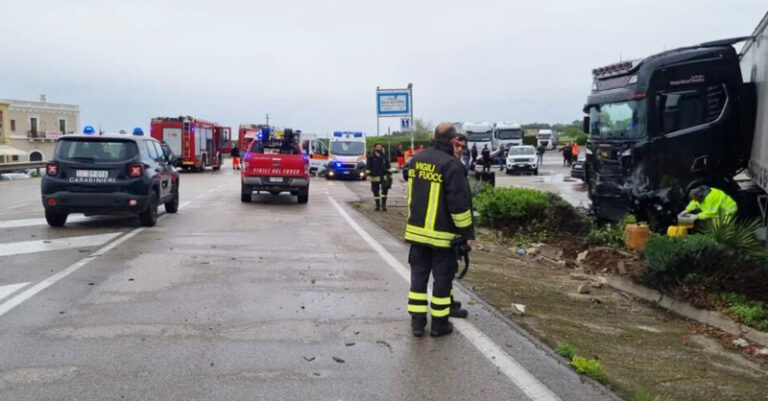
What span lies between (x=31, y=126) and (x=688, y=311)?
244 ft

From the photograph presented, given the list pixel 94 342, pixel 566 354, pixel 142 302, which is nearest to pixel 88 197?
pixel 142 302

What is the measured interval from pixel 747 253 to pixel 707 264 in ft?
1.92

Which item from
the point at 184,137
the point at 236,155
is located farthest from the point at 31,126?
the point at 184,137

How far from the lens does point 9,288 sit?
712 cm

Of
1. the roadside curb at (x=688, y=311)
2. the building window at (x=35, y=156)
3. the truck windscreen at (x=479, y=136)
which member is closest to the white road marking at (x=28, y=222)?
the roadside curb at (x=688, y=311)

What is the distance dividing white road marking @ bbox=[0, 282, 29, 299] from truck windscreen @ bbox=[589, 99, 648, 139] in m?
9.46

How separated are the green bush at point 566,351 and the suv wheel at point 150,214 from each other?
8890 mm

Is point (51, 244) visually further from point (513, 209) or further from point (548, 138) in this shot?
point (548, 138)

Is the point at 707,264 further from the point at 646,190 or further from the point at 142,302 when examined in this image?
the point at 142,302

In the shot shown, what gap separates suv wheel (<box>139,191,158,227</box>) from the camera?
12.2 m

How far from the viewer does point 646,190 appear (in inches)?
450

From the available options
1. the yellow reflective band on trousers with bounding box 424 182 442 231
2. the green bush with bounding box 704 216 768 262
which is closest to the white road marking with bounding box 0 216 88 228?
the yellow reflective band on trousers with bounding box 424 182 442 231

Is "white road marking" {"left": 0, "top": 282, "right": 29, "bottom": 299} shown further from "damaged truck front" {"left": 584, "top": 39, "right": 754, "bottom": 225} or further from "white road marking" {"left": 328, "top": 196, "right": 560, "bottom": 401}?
"damaged truck front" {"left": 584, "top": 39, "right": 754, "bottom": 225}

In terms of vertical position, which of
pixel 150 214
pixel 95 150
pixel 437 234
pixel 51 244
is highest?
pixel 95 150
